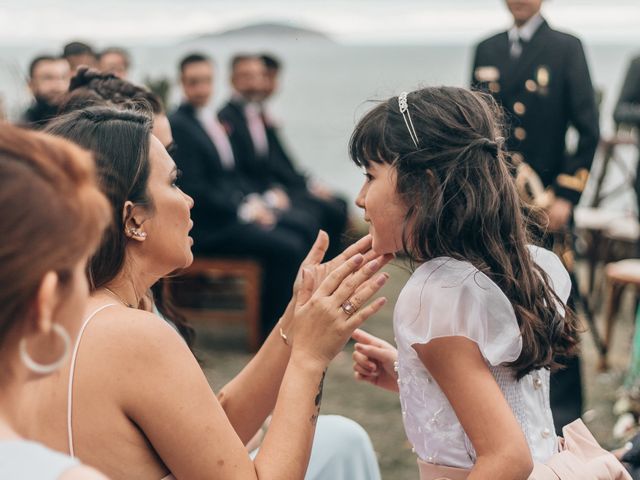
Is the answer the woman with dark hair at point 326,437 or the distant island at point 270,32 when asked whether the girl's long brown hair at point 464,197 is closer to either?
the woman with dark hair at point 326,437

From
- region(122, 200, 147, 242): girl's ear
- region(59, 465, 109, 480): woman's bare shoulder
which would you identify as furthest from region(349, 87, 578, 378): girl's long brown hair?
region(59, 465, 109, 480): woman's bare shoulder

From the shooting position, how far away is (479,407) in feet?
5.55

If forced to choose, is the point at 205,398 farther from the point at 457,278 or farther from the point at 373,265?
the point at 457,278

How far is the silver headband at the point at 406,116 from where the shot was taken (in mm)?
1859

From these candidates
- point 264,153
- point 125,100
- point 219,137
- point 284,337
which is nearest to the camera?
point 284,337

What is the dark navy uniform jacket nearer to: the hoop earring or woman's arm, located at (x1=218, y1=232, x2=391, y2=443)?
woman's arm, located at (x1=218, y1=232, x2=391, y2=443)

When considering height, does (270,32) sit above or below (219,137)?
above

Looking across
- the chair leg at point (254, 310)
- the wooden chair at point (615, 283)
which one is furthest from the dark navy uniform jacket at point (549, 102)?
the chair leg at point (254, 310)

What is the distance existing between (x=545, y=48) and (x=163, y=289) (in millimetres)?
2344

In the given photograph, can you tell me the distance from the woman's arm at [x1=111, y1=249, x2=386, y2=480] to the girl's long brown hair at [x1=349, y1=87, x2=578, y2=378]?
0.76 feet

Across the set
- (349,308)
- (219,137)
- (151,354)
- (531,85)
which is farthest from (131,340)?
(219,137)

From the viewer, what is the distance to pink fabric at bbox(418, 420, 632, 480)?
176cm

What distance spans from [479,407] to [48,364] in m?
0.88

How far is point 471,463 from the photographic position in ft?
5.94
